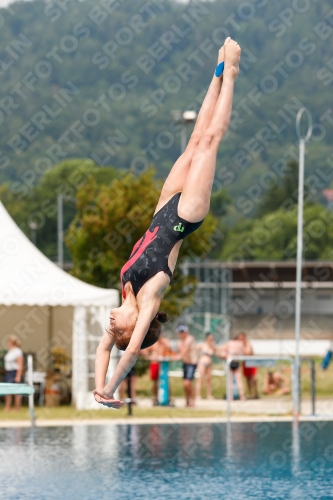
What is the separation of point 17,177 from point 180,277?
107 metres

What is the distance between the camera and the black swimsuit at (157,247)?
7.30 metres

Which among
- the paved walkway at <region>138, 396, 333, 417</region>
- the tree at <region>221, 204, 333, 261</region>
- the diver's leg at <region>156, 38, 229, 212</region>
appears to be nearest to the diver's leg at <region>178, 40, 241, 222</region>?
the diver's leg at <region>156, 38, 229, 212</region>

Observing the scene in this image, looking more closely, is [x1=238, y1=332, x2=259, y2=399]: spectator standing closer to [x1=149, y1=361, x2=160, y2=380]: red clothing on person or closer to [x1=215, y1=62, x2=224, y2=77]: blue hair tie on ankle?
[x1=149, y1=361, x2=160, y2=380]: red clothing on person

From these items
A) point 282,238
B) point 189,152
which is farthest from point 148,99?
point 189,152

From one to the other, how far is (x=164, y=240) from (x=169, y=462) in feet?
18.4

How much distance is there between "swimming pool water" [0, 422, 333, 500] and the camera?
10.0 metres

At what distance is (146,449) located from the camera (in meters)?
13.5

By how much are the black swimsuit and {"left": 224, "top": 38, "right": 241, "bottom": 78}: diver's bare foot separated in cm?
115

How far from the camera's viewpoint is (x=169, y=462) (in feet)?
40.4

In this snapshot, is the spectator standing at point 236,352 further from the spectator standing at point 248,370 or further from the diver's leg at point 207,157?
the diver's leg at point 207,157

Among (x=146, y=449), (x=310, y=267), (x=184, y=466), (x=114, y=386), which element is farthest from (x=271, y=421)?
(x=310, y=267)

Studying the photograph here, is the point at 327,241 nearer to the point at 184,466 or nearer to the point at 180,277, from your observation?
the point at 180,277

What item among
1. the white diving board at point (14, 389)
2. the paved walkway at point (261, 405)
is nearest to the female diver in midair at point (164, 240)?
the white diving board at point (14, 389)

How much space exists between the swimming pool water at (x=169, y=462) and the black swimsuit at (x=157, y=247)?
3.12 m
